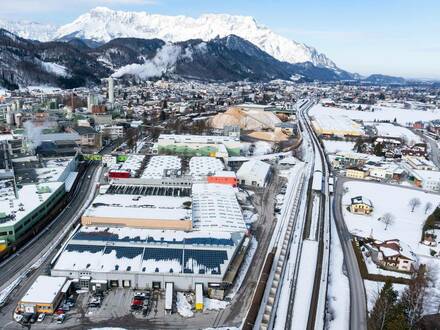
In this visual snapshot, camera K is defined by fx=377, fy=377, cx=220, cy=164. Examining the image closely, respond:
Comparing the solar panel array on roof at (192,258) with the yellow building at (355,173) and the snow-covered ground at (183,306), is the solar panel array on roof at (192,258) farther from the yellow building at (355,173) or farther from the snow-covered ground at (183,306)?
the yellow building at (355,173)

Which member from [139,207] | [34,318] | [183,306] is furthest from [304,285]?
[34,318]

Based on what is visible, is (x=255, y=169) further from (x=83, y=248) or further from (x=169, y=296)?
(x=169, y=296)

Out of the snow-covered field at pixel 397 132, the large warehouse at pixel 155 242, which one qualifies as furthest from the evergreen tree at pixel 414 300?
the snow-covered field at pixel 397 132

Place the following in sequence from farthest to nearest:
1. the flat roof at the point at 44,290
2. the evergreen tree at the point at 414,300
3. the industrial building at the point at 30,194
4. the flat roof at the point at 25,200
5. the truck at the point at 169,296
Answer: the flat roof at the point at 25,200 → the industrial building at the point at 30,194 → the truck at the point at 169,296 → the flat roof at the point at 44,290 → the evergreen tree at the point at 414,300

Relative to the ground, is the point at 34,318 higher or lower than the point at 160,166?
lower

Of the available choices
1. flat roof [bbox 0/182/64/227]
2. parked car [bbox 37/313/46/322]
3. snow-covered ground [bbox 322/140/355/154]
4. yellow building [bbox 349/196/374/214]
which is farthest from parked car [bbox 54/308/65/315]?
snow-covered ground [bbox 322/140/355/154]
